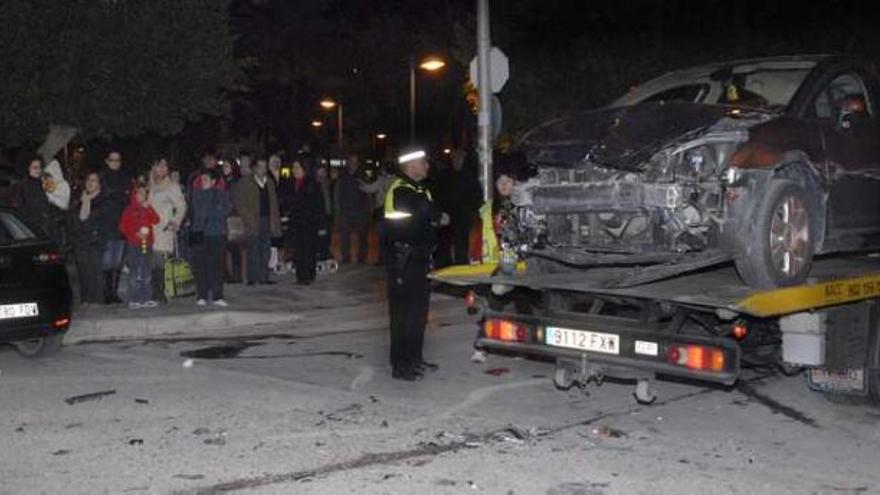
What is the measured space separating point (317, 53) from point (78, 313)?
45.1m

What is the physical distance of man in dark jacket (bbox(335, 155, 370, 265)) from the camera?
1750 centimetres

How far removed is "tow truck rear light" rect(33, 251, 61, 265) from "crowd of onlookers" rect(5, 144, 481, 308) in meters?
2.18

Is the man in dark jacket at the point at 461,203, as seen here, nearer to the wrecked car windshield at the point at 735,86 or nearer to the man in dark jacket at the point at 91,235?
the man in dark jacket at the point at 91,235

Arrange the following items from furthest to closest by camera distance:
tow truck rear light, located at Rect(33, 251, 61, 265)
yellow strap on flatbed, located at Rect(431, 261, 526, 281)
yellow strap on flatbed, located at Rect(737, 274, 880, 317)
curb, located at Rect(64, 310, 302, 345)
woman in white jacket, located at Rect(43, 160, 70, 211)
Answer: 1. woman in white jacket, located at Rect(43, 160, 70, 211)
2. curb, located at Rect(64, 310, 302, 345)
3. tow truck rear light, located at Rect(33, 251, 61, 265)
4. yellow strap on flatbed, located at Rect(431, 261, 526, 281)
5. yellow strap on flatbed, located at Rect(737, 274, 880, 317)

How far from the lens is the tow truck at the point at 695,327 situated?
675cm

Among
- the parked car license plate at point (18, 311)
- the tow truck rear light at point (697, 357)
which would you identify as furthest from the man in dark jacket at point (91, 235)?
the tow truck rear light at point (697, 357)

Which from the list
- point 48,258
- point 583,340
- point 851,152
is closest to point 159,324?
point 48,258

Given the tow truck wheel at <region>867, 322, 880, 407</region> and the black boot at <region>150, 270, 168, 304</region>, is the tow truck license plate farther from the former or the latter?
the black boot at <region>150, 270, 168, 304</region>

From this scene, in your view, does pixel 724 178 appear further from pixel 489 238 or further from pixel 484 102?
pixel 484 102

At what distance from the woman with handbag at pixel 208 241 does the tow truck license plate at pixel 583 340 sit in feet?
20.7

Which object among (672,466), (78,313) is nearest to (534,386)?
(672,466)

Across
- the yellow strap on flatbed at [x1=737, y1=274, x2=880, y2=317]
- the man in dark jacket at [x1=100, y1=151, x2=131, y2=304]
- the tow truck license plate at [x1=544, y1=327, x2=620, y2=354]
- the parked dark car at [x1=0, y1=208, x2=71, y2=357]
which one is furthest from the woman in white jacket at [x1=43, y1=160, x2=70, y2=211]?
the yellow strap on flatbed at [x1=737, y1=274, x2=880, y2=317]

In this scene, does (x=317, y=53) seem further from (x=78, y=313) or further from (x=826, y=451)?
(x=826, y=451)

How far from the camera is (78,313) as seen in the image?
11992mm
